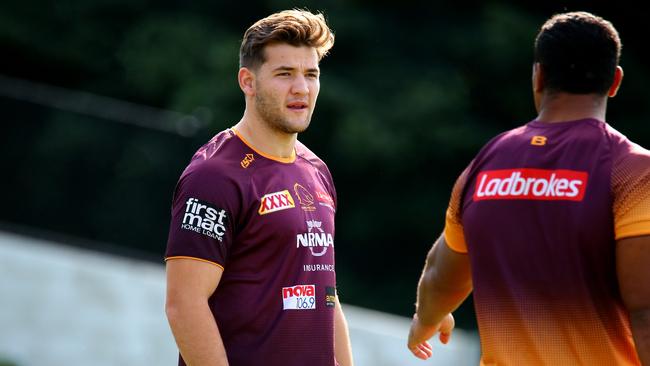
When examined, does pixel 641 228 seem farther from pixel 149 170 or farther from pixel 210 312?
pixel 149 170

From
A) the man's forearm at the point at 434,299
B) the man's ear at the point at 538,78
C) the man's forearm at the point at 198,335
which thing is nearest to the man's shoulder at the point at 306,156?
the man's forearm at the point at 434,299

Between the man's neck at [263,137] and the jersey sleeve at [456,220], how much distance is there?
678 millimetres

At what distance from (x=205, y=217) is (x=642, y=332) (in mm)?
1530

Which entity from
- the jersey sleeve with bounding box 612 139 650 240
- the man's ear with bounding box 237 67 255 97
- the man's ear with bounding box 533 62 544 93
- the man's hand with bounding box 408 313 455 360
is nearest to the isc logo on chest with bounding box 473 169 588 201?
the jersey sleeve with bounding box 612 139 650 240

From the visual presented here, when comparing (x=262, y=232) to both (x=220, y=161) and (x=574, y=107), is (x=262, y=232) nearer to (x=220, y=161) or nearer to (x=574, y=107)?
(x=220, y=161)

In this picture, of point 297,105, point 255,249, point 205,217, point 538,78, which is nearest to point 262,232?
point 255,249

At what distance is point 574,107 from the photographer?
3.82 m

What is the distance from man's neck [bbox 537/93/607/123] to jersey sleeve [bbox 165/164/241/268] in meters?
1.16

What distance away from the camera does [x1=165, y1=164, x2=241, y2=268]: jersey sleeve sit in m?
3.94

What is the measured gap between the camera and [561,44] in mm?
3809

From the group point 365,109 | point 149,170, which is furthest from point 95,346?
point 365,109

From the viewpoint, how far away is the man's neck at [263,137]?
4258 millimetres

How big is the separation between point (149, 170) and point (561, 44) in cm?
713

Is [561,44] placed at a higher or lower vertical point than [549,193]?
higher
